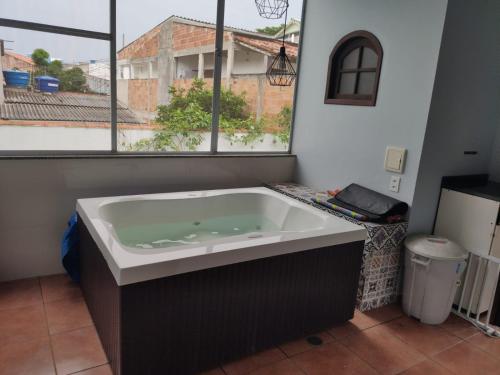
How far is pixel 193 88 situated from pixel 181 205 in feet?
3.15

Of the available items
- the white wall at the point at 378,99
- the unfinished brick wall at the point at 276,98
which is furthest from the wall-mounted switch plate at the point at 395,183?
the unfinished brick wall at the point at 276,98

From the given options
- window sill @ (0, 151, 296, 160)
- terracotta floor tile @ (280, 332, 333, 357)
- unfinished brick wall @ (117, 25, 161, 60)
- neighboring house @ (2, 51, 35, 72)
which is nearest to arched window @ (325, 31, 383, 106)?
window sill @ (0, 151, 296, 160)

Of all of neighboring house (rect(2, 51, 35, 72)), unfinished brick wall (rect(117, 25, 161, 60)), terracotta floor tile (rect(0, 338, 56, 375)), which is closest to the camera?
terracotta floor tile (rect(0, 338, 56, 375))

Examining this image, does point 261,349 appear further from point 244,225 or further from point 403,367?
point 244,225

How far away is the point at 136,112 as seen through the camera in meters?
2.79

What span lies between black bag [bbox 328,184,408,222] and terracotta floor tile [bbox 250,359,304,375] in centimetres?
103

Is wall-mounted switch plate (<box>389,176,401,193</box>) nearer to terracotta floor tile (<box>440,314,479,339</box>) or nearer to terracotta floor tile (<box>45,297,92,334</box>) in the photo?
terracotta floor tile (<box>440,314,479,339</box>)

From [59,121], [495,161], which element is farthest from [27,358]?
[495,161]

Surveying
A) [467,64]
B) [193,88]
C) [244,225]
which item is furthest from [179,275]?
[467,64]

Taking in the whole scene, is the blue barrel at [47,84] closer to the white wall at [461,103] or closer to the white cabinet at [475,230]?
the white wall at [461,103]

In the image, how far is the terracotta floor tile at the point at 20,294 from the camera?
2240 millimetres

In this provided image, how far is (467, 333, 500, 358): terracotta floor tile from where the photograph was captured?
2.12 metres

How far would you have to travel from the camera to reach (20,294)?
7.70ft

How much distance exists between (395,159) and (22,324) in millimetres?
2439
